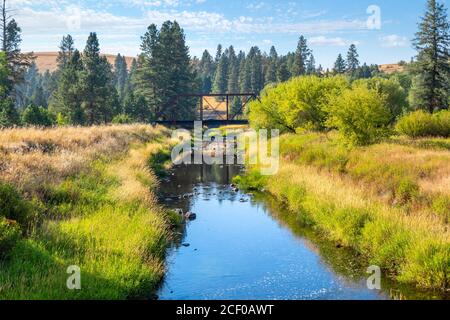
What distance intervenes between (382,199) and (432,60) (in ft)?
140

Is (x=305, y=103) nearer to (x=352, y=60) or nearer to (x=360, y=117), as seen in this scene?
(x=360, y=117)

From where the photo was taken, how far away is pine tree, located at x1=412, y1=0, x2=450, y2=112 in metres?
54.1

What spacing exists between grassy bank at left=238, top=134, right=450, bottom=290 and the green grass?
23.6 ft

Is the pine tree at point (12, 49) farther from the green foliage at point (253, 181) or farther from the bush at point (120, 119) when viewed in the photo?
the green foliage at point (253, 181)

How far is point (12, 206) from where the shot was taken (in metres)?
13.1

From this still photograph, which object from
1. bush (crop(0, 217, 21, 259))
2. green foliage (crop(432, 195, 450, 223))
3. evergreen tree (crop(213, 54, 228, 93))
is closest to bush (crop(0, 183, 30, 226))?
bush (crop(0, 217, 21, 259))

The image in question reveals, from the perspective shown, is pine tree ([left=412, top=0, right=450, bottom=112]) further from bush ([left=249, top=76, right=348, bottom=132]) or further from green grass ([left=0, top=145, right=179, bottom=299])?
green grass ([left=0, top=145, right=179, bottom=299])

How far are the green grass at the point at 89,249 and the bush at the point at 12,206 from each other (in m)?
0.60

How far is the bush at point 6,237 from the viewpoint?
10719 mm

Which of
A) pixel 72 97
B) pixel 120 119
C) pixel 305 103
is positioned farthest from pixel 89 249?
pixel 120 119

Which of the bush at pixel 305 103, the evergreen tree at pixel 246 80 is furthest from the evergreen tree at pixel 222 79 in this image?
the bush at pixel 305 103

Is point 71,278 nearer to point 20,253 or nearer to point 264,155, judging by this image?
point 20,253

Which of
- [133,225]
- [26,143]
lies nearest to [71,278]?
[133,225]

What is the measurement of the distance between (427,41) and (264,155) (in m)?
31.5
